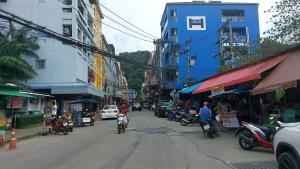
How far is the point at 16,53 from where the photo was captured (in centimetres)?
3753

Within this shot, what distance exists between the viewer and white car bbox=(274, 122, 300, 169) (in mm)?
6871

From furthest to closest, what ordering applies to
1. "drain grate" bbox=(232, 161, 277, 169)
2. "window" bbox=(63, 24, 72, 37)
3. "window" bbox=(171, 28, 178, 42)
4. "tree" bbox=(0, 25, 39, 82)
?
"window" bbox=(171, 28, 178, 42)
"window" bbox=(63, 24, 72, 37)
"tree" bbox=(0, 25, 39, 82)
"drain grate" bbox=(232, 161, 277, 169)

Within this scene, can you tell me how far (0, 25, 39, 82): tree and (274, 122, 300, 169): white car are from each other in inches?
1172

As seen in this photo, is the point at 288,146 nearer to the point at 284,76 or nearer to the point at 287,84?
the point at 287,84

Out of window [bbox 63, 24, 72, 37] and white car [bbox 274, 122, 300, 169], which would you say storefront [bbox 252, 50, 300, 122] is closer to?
white car [bbox 274, 122, 300, 169]

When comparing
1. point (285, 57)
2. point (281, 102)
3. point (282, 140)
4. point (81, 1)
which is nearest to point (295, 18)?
point (281, 102)

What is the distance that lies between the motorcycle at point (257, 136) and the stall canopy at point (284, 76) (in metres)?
1.33

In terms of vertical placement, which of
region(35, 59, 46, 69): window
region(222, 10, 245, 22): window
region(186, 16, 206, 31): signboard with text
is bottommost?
region(35, 59, 46, 69): window

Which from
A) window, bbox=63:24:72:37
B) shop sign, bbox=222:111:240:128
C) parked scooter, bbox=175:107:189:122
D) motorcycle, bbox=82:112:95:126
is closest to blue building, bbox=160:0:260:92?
window, bbox=63:24:72:37

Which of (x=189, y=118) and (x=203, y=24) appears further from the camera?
(x=203, y=24)

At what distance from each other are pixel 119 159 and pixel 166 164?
5.80ft

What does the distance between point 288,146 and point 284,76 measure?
8508mm

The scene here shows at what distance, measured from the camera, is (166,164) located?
11305mm

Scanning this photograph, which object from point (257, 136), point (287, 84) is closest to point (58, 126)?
point (257, 136)
